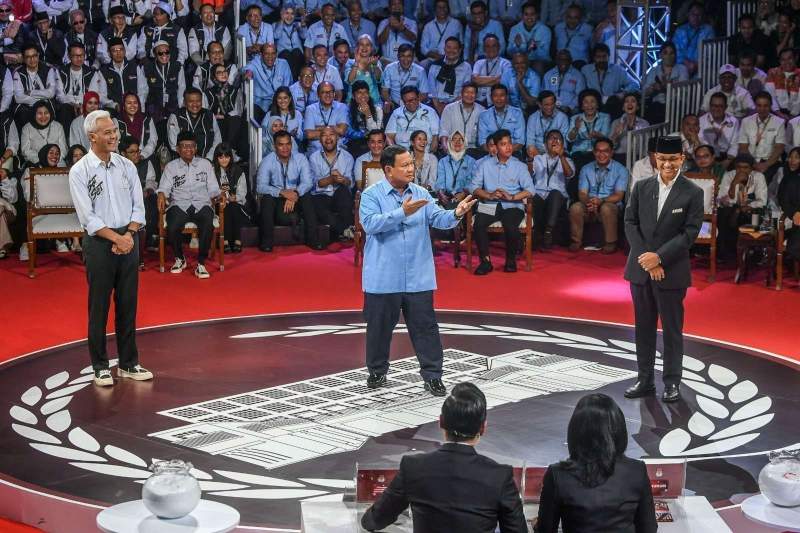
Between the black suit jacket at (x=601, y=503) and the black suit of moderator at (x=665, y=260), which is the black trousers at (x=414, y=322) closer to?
the black suit of moderator at (x=665, y=260)

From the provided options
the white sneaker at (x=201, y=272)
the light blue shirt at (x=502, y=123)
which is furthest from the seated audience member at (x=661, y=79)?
the white sneaker at (x=201, y=272)

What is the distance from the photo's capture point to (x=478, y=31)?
13922 mm

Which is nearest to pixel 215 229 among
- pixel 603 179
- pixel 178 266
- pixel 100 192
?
pixel 178 266

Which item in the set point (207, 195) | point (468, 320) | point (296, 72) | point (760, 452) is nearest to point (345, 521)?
point (760, 452)

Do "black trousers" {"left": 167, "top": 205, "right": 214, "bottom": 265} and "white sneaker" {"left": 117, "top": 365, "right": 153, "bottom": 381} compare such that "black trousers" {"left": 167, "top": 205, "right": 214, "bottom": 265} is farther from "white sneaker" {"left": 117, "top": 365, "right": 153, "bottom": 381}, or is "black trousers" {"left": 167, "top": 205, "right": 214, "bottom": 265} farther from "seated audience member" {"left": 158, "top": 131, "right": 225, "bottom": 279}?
"white sneaker" {"left": 117, "top": 365, "right": 153, "bottom": 381}

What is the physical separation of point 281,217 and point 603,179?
3249mm

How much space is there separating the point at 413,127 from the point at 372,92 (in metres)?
0.91

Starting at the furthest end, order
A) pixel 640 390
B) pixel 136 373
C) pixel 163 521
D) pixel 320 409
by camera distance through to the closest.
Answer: pixel 136 373 → pixel 640 390 → pixel 320 409 → pixel 163 521

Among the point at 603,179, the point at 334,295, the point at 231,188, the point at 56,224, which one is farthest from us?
the point at 603,179

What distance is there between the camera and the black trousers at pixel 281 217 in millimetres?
11781

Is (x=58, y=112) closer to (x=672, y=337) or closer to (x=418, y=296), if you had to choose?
(x=418, y=296)

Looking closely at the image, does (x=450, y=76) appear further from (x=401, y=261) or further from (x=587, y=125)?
(x=401, y=261)

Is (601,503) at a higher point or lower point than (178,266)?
higher

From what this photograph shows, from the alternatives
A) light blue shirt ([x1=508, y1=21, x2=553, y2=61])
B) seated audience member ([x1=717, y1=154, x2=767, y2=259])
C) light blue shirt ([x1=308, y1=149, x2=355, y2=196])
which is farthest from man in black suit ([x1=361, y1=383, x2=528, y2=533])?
light blue shirt ([x1=508, y1=21, x2=553, y2=61])
